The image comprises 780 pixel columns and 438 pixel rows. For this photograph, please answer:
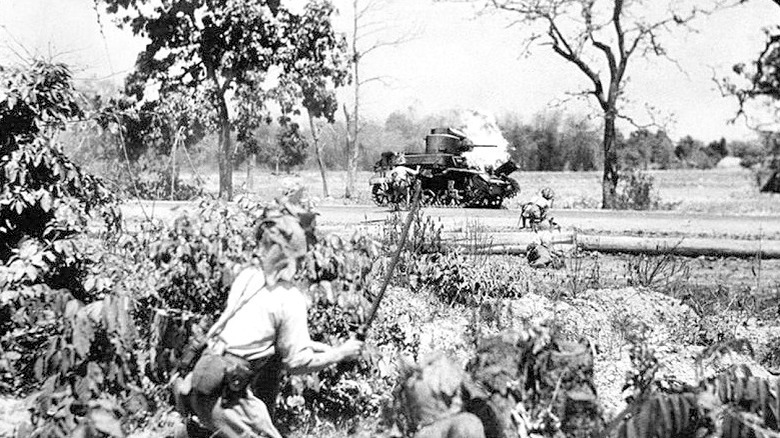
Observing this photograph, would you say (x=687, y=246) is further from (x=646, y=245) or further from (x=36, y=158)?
(x=36, y=158)

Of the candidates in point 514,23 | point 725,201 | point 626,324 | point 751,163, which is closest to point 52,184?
point 626,324

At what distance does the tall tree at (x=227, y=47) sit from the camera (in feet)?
67.4

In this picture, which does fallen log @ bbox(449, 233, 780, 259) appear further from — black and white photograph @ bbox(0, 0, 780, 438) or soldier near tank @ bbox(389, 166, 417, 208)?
soldier near tank @ bbox(389, 166, 417, 208)

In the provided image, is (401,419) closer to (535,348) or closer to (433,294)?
(535,348)

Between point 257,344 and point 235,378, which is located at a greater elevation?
point 257,344

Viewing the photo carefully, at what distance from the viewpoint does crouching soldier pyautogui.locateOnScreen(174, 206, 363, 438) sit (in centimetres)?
364

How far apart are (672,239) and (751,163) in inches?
224

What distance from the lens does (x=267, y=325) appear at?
3.66m

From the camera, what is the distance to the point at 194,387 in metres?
3.73

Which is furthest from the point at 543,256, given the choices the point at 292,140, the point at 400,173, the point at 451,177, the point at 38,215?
the point at 292,140

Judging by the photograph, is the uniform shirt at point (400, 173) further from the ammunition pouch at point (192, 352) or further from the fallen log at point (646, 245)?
the ammunition pouch at point (192, 352)

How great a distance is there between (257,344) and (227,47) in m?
18.1

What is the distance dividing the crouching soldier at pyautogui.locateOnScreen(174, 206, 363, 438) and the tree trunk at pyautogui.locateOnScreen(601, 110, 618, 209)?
1912 centimetres

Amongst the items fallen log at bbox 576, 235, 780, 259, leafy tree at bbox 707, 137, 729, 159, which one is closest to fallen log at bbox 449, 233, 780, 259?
fallen log at bbox 576, 235, 780, 259
